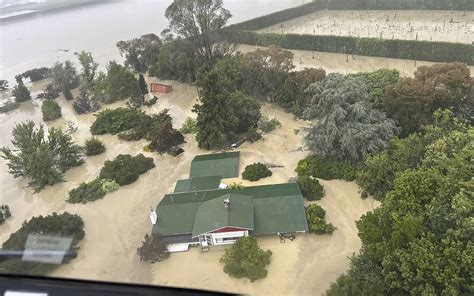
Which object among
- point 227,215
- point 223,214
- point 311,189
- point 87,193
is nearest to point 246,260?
point 227,215

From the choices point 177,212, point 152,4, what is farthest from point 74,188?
point 152,4

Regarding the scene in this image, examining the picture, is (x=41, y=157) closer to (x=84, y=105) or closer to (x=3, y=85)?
(x=84, y=105)

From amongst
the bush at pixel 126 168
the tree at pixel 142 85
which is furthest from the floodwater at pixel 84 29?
the bush at pixel 126 168

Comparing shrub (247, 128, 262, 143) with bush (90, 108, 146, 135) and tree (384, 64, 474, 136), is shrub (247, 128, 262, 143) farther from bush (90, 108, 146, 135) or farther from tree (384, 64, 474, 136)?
bush (90, 108, 146, 135)

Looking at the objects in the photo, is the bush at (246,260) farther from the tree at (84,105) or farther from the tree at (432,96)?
the tree at (84,105)

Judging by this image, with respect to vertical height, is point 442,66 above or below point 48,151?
above

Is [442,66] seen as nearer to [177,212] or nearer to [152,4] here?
[177,212]

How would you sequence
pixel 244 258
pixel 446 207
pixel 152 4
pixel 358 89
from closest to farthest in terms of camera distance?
pixel 446 207
pixel 244 258
pixel 358 89
pixel 152 4
